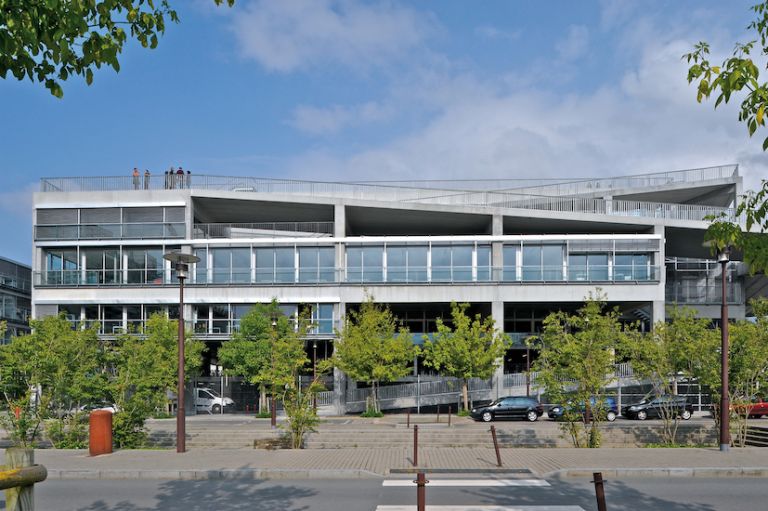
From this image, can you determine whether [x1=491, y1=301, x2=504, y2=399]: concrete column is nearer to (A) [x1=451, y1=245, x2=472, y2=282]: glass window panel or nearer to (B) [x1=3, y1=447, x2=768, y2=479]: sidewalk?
(A) [x1=451, y1=245, x2=472, y2=282]: glass window panel

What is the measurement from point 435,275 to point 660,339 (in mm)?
20042

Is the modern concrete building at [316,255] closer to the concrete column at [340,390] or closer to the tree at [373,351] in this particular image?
the concrete column at [340,390]

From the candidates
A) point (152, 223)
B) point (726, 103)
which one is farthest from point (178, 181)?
point (726, 103)

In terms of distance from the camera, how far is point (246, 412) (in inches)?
1673

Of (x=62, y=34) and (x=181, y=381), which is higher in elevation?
(x=62, y=34)

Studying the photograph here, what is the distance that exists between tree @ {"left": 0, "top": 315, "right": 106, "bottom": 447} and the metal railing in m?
24.6

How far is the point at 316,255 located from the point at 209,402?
11818 mm

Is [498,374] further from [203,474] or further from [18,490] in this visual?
[18,490]

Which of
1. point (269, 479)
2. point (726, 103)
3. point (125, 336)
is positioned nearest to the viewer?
point (726, 103)

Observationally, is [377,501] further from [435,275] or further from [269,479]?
[435,275]

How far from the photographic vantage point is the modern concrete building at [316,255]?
140 ft

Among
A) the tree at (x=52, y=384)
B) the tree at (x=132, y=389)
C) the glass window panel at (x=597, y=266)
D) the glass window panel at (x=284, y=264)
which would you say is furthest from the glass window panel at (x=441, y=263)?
the tree at (x=52, y=384)

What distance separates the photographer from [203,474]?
1454 cm

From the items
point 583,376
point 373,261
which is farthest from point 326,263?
point 583,376
